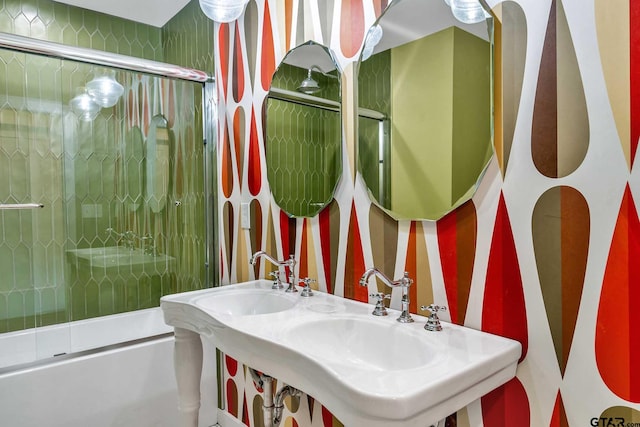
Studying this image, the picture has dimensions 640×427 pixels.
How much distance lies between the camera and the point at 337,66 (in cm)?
157

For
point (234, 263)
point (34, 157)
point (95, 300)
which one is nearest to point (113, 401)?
point (95, 300)

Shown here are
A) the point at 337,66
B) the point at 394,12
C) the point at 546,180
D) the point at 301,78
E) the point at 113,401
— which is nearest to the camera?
the point at 546,180

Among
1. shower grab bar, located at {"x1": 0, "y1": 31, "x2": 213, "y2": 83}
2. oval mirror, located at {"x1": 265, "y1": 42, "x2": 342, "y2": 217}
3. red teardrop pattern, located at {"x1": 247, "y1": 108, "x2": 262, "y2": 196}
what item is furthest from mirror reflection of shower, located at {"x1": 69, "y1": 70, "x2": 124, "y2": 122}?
oval mirror, located at {"x1": 265, "y1": 42, "x2": 342, "y2": 217}

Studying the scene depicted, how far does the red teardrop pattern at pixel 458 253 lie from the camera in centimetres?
116

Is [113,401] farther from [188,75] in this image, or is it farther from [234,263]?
[188,75]

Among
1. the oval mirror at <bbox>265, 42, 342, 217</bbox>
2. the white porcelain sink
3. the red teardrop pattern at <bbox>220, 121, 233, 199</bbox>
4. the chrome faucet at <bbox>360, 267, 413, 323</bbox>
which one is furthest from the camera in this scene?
the red teardrop pattern at <bbox>220, 121, 233, 199</bbox>

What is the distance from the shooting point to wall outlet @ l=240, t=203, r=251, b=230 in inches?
82.3

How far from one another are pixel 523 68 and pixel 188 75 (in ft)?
6.09

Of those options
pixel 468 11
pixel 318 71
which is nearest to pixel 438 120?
pixel 468 11

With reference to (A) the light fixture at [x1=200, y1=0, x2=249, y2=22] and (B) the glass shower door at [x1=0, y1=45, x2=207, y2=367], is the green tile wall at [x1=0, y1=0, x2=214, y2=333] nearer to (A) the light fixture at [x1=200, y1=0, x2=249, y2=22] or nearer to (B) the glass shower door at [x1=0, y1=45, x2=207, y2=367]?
(B) the glass shower door at [x1=0, y1=45, x2=207, y2=367]

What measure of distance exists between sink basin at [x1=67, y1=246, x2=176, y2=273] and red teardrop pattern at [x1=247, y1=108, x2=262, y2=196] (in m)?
0.76

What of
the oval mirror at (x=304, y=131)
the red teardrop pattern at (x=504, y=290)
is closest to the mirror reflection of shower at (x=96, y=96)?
the oval mirror at (x=304, y=131)

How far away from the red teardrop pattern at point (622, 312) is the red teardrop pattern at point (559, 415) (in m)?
0.12

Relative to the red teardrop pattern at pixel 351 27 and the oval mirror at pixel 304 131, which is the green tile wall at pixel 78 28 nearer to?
the oval mirror at pixel 304 131
